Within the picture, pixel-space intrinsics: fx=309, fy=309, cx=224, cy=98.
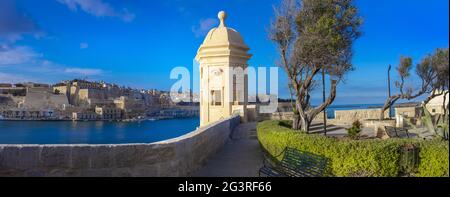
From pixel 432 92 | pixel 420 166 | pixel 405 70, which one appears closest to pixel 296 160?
pixel 420 166

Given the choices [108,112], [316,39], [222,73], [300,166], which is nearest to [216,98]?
[222,73]

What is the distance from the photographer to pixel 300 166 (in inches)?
211

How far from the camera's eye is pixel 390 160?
17.0 ft

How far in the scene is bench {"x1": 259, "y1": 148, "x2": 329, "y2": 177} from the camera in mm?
5098

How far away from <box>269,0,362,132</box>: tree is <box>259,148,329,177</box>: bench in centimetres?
517

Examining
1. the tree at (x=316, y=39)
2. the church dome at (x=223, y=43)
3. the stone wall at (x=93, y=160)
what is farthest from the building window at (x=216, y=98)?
the stone wall at (x=93, y=160)

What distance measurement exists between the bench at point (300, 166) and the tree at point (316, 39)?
5.17 metres

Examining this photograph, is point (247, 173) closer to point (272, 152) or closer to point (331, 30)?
point (272, 152)

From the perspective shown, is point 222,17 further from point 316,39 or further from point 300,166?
point 300,166

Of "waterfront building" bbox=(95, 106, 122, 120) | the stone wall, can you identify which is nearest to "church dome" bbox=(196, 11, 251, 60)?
the stone wall

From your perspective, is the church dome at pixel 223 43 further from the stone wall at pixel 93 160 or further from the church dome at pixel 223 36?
the stone wall at pixel 93 160

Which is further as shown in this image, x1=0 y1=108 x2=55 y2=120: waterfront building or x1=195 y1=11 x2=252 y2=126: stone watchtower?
x1=0 y1=108 x2=55 y2=120: waterfront building

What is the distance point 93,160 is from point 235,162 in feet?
12.5

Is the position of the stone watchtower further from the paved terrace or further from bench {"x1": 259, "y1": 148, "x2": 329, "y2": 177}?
bench {"x1": 259, "y1": 148, "x2": 329, "y2": 177}
